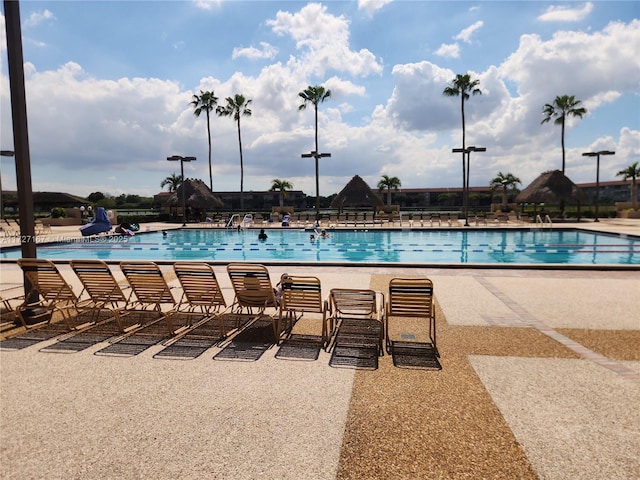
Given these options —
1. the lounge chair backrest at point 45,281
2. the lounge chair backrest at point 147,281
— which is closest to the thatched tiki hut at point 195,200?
the lounge chair backrest at point 45,281

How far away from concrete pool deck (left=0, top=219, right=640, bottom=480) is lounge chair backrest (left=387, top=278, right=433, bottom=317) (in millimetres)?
532

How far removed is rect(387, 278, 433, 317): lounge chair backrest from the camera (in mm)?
5441

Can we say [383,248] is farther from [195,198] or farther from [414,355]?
[195,198]

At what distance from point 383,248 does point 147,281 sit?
50.1ft

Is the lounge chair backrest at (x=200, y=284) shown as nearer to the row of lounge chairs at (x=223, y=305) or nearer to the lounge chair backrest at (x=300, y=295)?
the row of lounge chairs at (x=223, y=305)

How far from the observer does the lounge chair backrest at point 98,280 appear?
629 centimetres

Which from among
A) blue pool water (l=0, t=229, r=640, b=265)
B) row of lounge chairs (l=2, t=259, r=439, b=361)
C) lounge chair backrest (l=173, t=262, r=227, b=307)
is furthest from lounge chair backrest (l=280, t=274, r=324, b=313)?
blue pool water (l=0, t=229, r=640, b=265)

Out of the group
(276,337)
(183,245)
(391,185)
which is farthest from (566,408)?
(391,185)

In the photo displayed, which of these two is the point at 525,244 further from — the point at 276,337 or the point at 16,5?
the point at 16,5

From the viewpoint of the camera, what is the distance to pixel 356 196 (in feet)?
129

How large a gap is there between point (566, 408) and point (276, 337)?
342 cm

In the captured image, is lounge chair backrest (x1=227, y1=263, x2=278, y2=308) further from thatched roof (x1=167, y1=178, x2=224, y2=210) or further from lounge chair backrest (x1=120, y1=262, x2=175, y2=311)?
thatched roof (x1=167, y1=178, x2=224, y2=210)

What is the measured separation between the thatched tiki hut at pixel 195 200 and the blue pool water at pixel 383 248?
46.7 ft

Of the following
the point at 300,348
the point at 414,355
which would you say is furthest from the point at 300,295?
the point at 414,355
